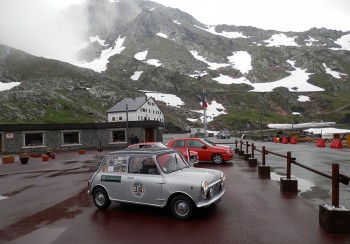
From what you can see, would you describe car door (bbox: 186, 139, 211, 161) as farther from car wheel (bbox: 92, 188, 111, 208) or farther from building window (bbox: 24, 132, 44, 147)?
building window (bbox: 24, 132, 44, 147)

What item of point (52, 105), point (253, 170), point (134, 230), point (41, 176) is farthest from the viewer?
point (52, 105)

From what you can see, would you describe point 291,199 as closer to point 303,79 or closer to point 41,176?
point 41,176

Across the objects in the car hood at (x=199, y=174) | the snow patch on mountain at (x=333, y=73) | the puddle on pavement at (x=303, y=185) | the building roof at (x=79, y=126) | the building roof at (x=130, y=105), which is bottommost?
the puddle on pavement at (x=303, y=185)

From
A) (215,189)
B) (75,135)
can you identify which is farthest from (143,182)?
(75,135)

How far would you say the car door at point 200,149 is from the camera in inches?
722

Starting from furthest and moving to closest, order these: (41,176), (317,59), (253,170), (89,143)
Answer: (317,59)
(89,143)
(41,176)
(253,170)

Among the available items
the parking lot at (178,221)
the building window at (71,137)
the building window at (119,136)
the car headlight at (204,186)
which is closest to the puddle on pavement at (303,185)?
the parking lot at (178,221)

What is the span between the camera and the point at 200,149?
18.4 meters

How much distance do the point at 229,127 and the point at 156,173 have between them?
94.8 m

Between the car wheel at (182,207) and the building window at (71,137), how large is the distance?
113 ft

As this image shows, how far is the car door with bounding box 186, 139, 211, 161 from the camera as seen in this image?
18.3 m

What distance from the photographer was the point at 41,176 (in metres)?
16.8

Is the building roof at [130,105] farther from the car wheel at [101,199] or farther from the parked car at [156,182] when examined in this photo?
the parked car at [156,182]

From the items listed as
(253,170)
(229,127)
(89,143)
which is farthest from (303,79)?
(253,170)
